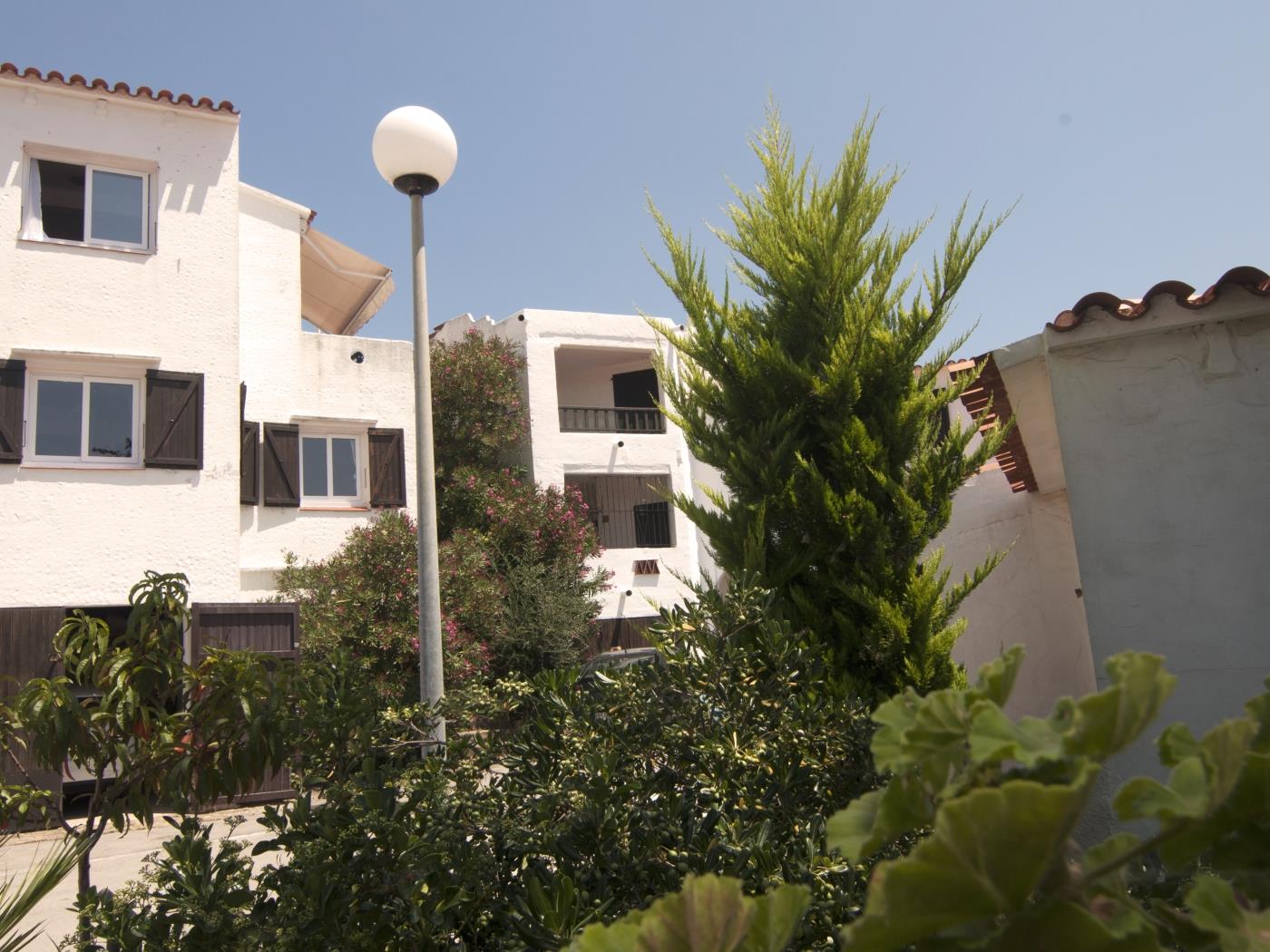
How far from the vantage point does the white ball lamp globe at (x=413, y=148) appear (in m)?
7.38

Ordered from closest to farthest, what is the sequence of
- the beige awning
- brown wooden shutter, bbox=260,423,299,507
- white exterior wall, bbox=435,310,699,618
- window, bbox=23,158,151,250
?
window, bbox=23,158,151,250
brown wooden shutter, bbox=260,423,299,507
the beige awning
white exterior wall, bbox=435,310,699,618

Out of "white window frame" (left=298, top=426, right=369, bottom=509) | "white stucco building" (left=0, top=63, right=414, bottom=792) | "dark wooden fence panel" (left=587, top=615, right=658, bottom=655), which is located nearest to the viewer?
"white stucco building" (left=0, top=63, right=414, bottom=792)

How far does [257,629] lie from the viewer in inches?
536

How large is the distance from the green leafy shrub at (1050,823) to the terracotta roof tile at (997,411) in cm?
471

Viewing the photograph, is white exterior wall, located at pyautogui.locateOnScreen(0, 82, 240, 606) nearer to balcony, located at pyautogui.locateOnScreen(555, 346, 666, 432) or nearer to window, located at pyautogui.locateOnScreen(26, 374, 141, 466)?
window, located at pyautogui.locateOnScreen(26, 374, 141, 466)

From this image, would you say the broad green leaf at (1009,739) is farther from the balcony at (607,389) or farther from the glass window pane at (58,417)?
the balcony at (607,389)

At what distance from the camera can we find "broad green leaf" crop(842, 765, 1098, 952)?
2.60 feet

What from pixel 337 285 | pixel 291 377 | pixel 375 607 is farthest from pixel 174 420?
pixel 337 285

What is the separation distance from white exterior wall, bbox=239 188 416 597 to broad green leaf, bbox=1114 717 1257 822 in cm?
1682

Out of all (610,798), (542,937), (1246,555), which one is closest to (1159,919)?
(542,937)

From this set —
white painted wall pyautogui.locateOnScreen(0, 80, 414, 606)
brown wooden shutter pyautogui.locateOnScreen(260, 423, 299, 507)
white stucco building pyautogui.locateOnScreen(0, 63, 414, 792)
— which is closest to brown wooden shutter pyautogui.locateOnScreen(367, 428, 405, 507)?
brown wooden shutter pyautogui.locateOnScreen(260, 423, 299, 507)

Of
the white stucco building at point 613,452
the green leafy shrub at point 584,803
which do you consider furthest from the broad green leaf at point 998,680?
the white stucco building at point 613,452

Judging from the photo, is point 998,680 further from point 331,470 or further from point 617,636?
point 617,636

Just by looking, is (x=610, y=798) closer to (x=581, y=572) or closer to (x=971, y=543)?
(x=971, y=543)
